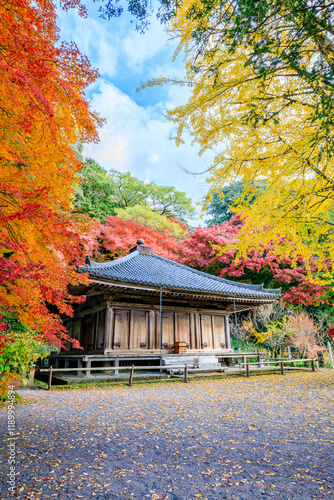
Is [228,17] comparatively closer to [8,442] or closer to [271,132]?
[271,132]

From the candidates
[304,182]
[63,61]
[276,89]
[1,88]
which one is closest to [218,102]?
[276,89]

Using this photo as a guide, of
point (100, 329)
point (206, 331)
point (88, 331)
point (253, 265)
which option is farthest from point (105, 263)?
point (253, 265)

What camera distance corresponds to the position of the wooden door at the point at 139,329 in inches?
471

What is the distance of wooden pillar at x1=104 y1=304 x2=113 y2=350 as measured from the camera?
11200 millimetres

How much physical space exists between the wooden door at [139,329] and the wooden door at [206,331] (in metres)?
3.16

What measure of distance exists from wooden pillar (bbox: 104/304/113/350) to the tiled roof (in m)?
1.61

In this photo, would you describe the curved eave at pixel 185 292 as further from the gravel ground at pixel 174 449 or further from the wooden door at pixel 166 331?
the gravel ground at pixel 174 449

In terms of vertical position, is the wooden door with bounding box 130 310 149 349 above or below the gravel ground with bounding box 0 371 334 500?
above

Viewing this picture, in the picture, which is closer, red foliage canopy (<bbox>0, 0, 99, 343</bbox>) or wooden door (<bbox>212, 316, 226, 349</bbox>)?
red foliage canopy (<bbox>0, 0, 99, 343</bbox>)

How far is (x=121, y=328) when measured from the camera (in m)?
11.8

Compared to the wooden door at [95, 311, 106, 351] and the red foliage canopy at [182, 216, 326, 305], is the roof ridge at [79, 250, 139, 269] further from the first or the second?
the red foliage canopy at [182, 216, 326, 305]

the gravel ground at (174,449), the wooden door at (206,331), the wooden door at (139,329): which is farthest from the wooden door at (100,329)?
the wooden door at (206,331)

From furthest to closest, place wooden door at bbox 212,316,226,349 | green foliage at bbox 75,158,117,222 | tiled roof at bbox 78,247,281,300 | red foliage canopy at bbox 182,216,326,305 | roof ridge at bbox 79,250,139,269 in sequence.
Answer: green foliage at bbox 75,158,117,222, red foliage canopy at bbox 182,216,326,305, wooden door at bbox 212,316,226,349, tiled roof at bbox 78,247,281,300, roof ridge at bbox 79,250,139,269

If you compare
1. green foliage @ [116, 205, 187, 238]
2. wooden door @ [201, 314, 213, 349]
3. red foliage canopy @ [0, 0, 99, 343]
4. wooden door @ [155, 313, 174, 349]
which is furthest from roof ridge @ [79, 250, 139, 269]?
green foliage @ [116, 205, 187, 238]
